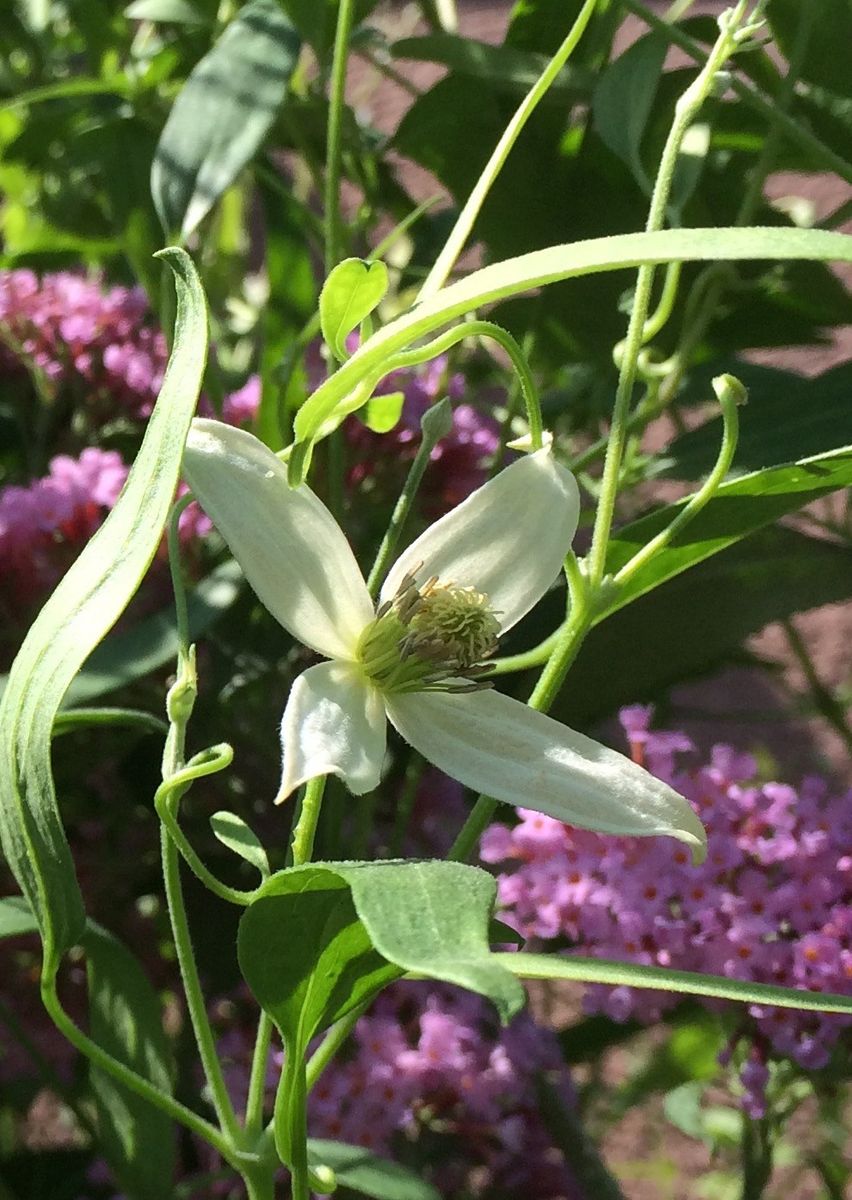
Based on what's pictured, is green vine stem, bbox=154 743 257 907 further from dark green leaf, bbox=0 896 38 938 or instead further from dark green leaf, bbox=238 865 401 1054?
dark green leaf, bbox=0 896 38 938

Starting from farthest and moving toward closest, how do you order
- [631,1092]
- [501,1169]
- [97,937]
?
[631,1092] → [501,1169] → [97,937]

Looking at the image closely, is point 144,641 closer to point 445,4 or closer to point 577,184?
point 577,184

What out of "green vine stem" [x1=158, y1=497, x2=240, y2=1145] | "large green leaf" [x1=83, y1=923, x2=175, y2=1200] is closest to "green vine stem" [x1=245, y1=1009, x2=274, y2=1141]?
"green vine stem" [x1=158, y1=497, x2=240, y2=1145]

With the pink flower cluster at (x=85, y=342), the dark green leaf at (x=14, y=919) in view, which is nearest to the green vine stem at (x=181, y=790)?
the dark green leaf at (x=14, y=919)

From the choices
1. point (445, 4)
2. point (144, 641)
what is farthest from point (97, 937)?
point (445, 4)

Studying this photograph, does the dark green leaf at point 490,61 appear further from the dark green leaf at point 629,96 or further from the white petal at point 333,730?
the white petal at point 333,730

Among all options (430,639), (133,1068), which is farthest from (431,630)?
(133,1068)
